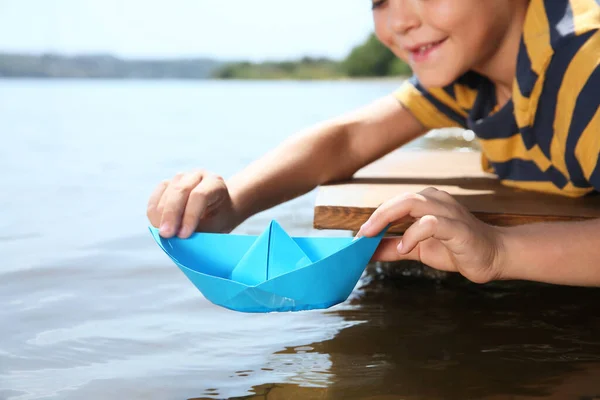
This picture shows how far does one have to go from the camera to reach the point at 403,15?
1.45m

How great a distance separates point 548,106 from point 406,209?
0.50 meters

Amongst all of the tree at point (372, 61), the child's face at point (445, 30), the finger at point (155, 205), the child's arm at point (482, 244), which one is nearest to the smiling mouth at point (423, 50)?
the child's face at point (445, 30)

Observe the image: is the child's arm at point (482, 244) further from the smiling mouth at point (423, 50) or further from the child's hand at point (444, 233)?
the smiling mouth at point (423, 50)

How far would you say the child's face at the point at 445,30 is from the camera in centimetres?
141

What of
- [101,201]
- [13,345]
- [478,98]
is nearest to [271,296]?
[13,345]

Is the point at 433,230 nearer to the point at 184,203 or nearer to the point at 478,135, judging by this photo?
the point at 184,203

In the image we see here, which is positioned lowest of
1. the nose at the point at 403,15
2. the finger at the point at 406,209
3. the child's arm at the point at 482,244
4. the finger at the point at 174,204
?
the child's arm at the point at 482,244

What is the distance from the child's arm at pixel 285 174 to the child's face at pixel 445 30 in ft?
0.89

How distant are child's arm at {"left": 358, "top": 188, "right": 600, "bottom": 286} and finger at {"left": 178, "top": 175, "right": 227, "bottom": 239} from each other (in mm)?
270

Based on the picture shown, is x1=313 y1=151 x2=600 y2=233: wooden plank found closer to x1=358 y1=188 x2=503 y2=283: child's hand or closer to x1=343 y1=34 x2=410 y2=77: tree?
x1=358 y1=188 x2=503 y2=283: child's hand

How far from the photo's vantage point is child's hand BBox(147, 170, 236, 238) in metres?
1.19

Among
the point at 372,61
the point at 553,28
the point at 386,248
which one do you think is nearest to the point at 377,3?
the point at 553,28

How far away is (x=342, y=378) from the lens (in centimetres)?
125

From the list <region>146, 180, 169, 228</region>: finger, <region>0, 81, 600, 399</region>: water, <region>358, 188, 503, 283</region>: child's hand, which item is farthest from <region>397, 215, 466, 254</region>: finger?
<region>146, 180, 169, 228</region>: finger
